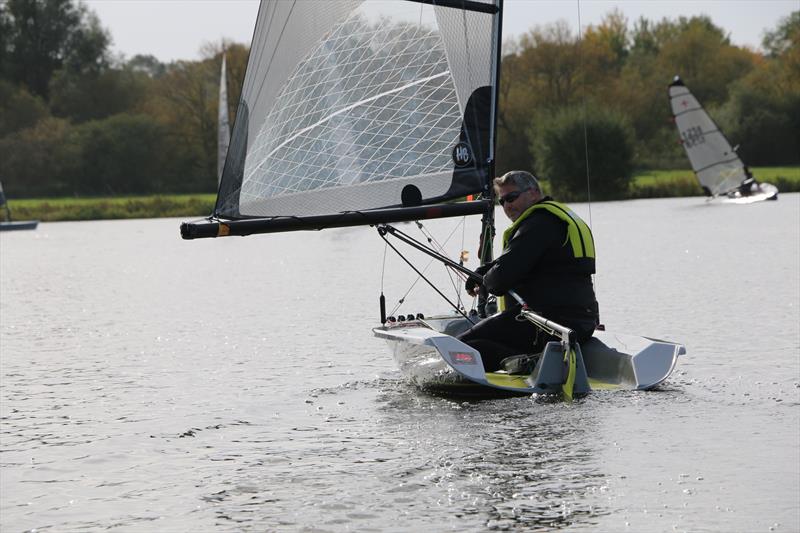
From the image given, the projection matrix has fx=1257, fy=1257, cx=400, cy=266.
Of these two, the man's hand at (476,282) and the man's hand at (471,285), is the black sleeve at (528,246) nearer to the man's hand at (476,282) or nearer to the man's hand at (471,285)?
the man's hand at (476,282)

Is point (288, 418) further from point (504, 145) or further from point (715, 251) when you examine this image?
point (504, 145)

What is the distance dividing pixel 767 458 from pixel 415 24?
532 centimetres

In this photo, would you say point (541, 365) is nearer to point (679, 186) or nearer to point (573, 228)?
point (573, 228)

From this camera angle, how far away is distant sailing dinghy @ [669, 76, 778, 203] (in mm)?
39375

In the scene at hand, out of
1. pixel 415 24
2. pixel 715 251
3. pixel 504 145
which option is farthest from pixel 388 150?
pixel 504 145

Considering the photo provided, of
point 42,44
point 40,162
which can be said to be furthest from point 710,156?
point 42,44

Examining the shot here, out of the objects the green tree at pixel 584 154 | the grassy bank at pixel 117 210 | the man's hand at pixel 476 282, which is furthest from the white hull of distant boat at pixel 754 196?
the man's hand at pixel 476 282

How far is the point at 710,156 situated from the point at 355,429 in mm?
34602

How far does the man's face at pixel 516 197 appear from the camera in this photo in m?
8.49

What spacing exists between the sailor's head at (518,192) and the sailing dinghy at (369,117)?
0.98 m

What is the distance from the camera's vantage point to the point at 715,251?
78.0 feet

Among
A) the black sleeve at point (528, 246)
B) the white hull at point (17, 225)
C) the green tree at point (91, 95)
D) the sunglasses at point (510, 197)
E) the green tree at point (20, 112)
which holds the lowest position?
the white hull at point (17, 225)

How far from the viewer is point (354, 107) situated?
10766mm

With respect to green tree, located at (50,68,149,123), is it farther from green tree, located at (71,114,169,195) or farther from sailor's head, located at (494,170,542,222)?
sailor's head, located at (494,170,542,222)
